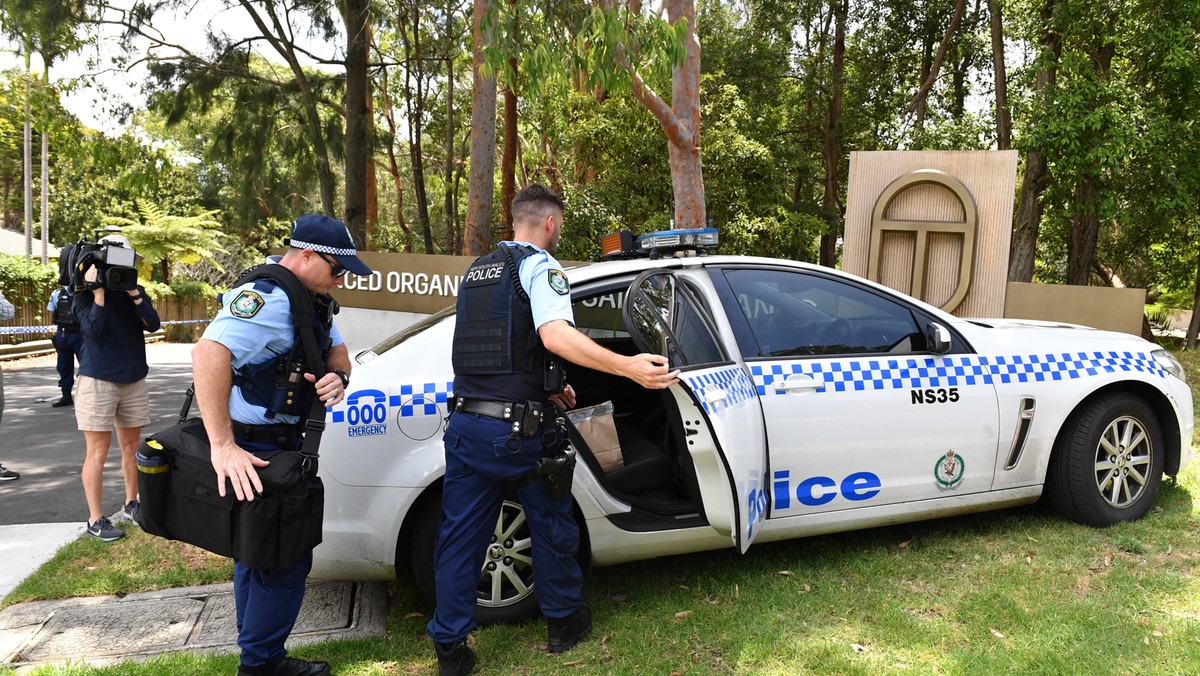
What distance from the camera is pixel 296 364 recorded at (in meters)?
2.65

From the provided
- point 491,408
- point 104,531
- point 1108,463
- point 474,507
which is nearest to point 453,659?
point 474,507

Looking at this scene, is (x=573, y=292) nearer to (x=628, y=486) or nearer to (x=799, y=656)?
(x=628, y=486)

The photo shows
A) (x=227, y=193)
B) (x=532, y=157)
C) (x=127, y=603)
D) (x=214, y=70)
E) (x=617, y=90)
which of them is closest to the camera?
(x=127, y=603)

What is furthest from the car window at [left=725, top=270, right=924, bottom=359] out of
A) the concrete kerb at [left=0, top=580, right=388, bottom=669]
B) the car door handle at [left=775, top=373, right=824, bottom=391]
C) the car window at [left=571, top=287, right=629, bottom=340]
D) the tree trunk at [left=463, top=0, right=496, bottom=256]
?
the tree trunk at [left=463, top=0, right=496, bottom=256]

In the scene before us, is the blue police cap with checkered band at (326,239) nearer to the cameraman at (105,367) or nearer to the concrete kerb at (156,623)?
the concrete kerb at (156,623)

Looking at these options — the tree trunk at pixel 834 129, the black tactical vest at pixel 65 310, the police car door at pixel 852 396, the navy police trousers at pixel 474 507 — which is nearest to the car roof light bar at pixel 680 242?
the police car door at pixel 852 396

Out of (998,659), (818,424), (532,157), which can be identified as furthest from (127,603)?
(532,157)

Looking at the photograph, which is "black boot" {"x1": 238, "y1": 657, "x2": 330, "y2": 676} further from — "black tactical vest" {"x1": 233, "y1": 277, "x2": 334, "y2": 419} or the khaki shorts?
the khaki shorts

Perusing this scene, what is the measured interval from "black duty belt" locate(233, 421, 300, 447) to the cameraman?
234 centimetres

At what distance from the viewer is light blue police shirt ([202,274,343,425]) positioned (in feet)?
8.32

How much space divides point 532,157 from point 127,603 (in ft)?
65.4

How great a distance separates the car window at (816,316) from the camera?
11.9 feet

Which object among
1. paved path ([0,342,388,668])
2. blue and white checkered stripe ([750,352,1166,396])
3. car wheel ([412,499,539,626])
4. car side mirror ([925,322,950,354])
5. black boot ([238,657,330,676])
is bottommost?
paved path ([0,342,388,668])

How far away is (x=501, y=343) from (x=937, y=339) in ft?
6.81
